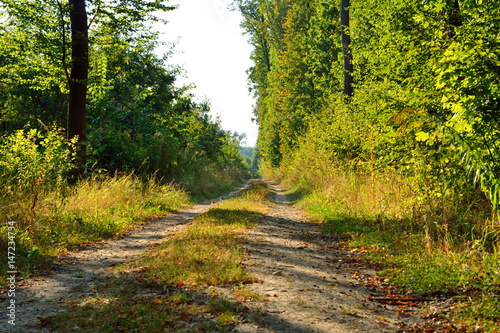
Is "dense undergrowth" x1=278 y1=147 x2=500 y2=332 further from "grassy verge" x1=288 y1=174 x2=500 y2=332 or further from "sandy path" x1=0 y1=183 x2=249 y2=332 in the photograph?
"sandy path" x1=0 y1=183 x2=249 y2=332

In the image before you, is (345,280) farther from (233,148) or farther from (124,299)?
(233,148)

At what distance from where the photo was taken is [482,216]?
5.66 m

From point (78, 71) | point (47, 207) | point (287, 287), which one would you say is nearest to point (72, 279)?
point (47, 207)

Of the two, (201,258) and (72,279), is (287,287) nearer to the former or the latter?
(201,258)

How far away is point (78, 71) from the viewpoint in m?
10.3

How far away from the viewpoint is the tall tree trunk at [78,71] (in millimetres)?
10078

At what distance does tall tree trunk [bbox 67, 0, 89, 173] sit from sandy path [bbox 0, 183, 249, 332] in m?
4.15

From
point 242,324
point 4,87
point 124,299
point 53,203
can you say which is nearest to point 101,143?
point 4,87

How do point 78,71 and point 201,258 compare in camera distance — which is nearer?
point 201,258

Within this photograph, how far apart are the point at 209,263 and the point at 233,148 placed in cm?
5733

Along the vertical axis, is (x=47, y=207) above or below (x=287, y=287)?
above

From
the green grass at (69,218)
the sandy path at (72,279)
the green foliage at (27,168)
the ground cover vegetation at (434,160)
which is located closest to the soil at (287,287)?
the sandy path at (72,279)

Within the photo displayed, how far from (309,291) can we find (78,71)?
9.62 metres

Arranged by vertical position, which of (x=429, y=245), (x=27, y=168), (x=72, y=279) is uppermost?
(x=27, y=168)
